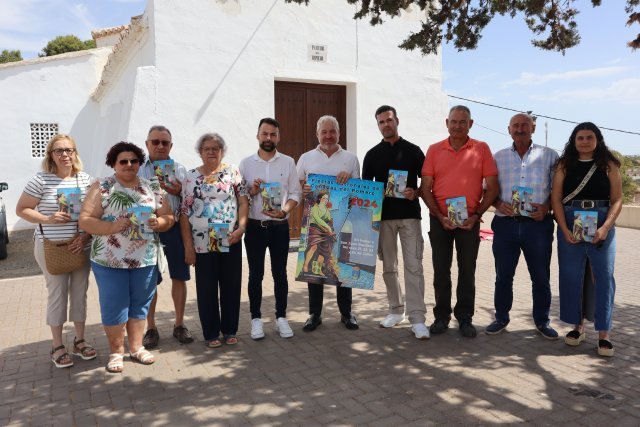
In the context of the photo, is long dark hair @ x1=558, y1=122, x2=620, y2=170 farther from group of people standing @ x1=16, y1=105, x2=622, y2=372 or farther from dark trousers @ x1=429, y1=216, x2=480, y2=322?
dark trousers @ x1=429, y1=216, x2=480, y2=322

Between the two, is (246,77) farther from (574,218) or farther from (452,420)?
(452,420)

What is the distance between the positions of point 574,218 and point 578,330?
1.08 meters

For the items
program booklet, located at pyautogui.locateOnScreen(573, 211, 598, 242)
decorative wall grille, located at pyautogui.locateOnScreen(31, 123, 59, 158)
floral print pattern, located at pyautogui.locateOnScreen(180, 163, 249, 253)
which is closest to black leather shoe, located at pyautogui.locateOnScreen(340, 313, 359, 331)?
floral print pattern, located at pyautogui.locateOnScreen(180, 163, 249, 253)

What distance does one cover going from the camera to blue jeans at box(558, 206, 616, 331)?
13.6ft

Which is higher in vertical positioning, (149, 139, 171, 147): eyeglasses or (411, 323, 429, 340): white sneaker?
(149, 139, 171, 147): eyeglasses

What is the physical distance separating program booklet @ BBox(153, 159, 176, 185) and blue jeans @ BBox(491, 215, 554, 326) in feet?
9.95

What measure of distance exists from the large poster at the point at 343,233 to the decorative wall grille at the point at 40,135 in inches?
Result: 579

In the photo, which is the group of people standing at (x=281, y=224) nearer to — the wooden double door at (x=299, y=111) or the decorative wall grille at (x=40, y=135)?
the wooden double door at (x=299, y=111)

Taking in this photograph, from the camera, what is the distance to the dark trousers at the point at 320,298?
4.93 m

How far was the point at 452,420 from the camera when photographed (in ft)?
10.3

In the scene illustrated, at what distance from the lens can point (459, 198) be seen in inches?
172

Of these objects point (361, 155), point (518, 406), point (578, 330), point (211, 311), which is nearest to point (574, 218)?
point (578, 330)

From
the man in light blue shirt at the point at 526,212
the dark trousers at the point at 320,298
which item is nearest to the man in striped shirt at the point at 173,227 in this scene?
the dark trousers at the point at 320,298

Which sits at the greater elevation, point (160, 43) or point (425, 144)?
point (160, 43)
